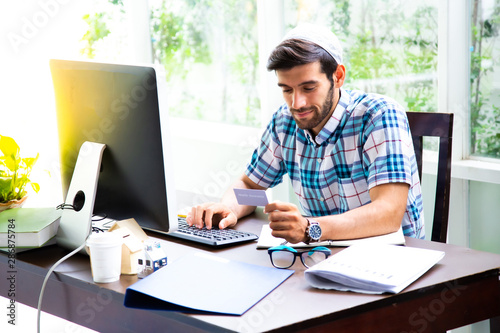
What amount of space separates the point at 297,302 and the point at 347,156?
77 cm

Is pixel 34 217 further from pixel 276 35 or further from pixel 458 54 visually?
pixel 276 35

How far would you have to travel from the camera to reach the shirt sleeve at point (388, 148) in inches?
64.5

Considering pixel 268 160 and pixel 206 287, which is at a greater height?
pixel 268 160

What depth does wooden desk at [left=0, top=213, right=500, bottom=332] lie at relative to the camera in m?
1.06

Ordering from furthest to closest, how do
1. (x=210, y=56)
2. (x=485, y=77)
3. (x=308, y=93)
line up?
(x=210, y=56) → (x=485, y=77) → (x=308, y=93)

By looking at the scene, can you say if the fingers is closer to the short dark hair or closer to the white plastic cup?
the white plastic cup

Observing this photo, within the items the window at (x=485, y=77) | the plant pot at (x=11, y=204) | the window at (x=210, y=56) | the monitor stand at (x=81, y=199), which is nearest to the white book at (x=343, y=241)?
the monitor stand at (x=81, y=199)

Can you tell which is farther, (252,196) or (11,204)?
(11,204)

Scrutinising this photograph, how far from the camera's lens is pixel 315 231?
4.64 feet

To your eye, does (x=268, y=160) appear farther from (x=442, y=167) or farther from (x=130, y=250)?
(x=130, y=250)

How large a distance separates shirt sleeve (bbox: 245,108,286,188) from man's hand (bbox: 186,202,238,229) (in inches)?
13.6

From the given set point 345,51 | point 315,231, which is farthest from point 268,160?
point 345,51

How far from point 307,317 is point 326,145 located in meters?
0.88

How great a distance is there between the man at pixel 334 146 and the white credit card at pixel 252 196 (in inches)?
9.9
